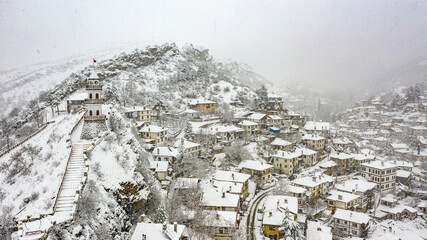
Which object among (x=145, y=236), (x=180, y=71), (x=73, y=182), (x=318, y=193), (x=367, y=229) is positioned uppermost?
(x=180, y=71)

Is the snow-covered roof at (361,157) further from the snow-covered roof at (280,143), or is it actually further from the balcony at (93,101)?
the balcony at (93,101)

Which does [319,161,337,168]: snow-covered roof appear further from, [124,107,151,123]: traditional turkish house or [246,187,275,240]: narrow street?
[124,107,151,123]: traditional turkish house

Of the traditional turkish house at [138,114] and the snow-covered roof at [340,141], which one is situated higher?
the traditional turkish house at [138,114]

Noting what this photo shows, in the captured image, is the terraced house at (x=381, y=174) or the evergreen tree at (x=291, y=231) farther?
the terraced house at (x=381, y=174)

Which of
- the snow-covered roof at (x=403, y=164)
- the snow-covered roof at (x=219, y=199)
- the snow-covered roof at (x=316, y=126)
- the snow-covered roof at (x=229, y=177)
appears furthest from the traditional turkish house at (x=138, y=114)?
the snow-covered roof at (x=403, y=164)

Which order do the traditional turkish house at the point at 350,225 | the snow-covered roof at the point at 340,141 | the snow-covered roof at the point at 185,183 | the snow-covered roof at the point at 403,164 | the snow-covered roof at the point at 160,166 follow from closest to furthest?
1. the snow-covered roof at the point at 185,183
2. the snow-covered roof at the point at 160,166
3. the traditional turkish house at the point at 350,225
4. the snow-covered roof at the point at 403,164
5. the snow-covered roof at the point at 340,141

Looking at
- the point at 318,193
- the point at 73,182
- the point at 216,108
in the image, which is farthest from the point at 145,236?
the point at 216,108

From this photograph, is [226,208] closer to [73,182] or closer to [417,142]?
[73,182]
